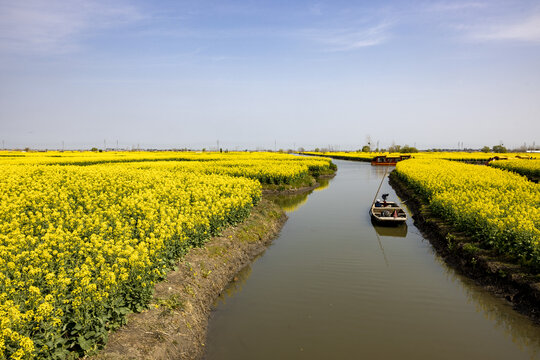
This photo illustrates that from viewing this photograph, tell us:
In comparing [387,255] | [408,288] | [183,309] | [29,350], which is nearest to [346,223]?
[387,255]

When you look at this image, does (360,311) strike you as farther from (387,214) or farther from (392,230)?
(387,214)

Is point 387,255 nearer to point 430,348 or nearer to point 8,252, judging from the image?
point 430,348

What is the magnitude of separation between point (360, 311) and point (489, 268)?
5.59m

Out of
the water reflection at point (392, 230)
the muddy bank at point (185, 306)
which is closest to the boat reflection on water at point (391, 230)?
the water reflection at point (392, 230)

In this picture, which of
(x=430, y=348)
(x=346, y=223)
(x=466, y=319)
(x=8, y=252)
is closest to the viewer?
(x=8, y=252)

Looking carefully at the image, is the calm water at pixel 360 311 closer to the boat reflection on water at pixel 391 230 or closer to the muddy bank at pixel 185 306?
the muddy bank at pixel 185 306

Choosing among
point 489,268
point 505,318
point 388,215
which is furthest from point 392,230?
point 505,318

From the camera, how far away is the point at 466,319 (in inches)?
406

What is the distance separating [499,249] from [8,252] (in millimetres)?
15762

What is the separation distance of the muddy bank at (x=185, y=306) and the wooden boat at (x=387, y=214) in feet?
29.6

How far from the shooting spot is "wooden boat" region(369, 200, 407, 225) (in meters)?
20.6

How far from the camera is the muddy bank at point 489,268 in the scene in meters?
10.5

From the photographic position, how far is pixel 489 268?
12.4m

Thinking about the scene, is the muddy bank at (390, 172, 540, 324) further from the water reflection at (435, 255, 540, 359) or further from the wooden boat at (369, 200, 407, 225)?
the wooden boat at (369, 200, 407, 225)
